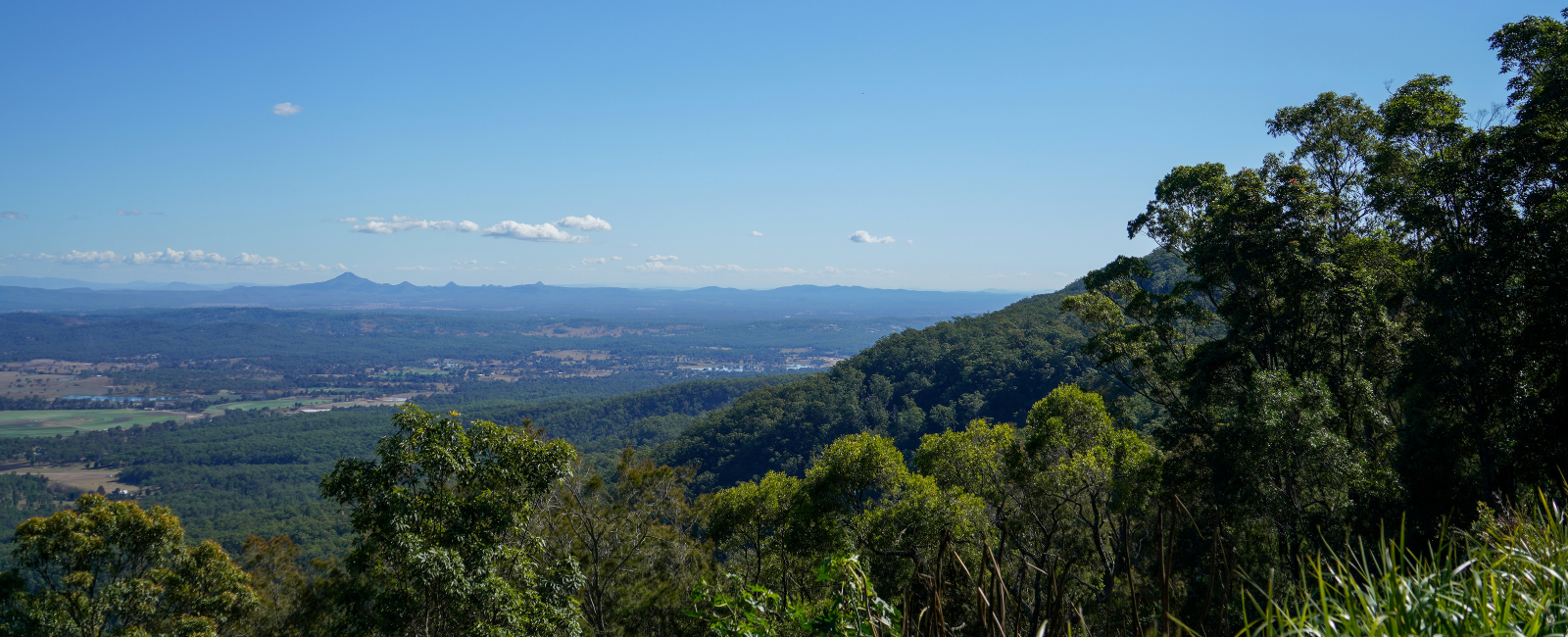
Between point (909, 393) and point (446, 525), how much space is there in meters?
58.3

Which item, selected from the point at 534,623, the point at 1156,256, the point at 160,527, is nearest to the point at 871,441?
the point at 534,623

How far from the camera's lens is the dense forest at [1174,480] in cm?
710

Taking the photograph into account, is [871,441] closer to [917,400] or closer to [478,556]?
[478,556]

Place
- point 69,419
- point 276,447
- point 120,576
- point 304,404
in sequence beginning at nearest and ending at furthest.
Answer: point 120,576, point 276,447, point 69,419, point 304,404

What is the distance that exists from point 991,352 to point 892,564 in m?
47.8

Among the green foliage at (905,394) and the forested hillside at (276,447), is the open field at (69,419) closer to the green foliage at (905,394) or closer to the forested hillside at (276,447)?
the forested hillside at (276,447)

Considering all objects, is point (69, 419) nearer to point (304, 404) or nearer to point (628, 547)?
point (304, 404)

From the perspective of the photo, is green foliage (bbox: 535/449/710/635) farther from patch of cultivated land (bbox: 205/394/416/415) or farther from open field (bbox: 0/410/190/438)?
open field (bbox: 0/410/190/438)

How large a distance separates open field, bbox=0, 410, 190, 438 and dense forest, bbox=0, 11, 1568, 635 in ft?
476

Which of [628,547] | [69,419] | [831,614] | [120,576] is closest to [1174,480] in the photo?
[831,614]

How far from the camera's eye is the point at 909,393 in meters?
63.9

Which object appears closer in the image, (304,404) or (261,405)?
(261,405)

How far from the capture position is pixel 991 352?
5709cm

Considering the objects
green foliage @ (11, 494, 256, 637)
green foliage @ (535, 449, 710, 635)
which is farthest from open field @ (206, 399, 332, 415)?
green foliage @ (535, 449, 710, 635)
